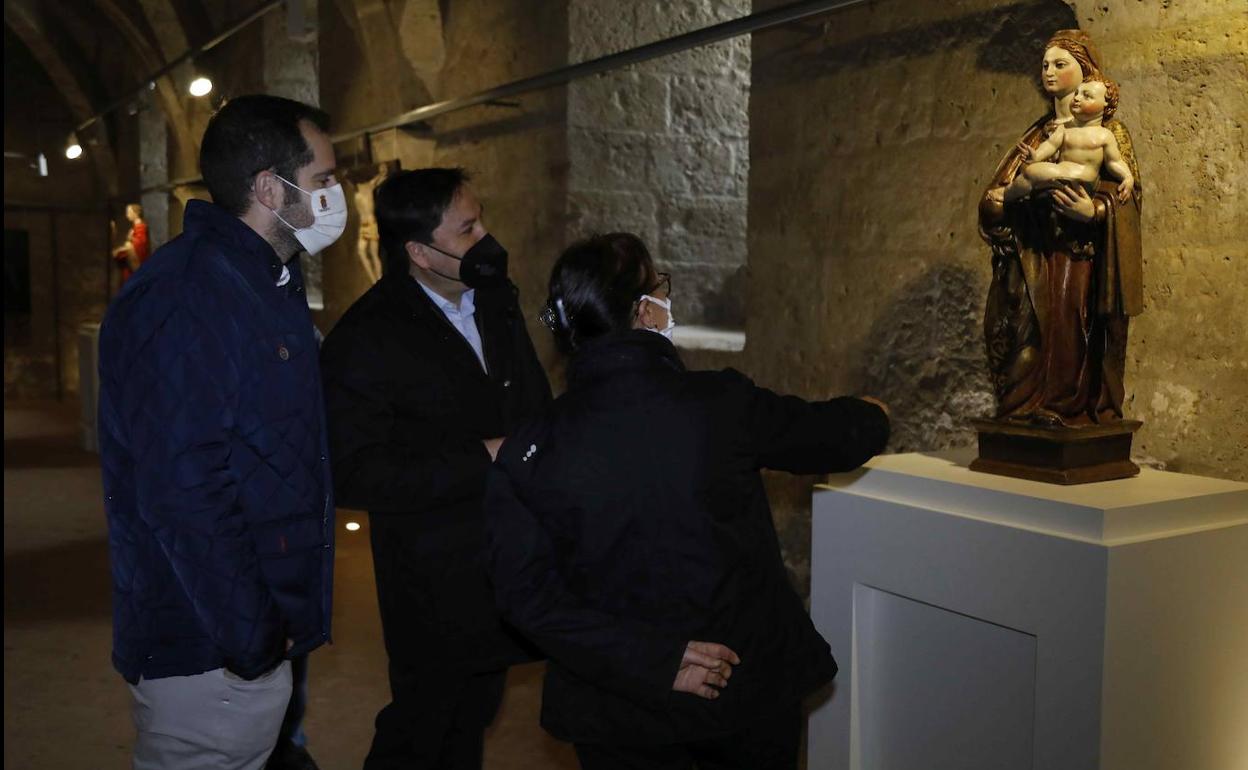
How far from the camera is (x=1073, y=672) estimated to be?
206 centimetres

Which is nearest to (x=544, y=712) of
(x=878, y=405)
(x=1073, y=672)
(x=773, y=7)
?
(x=878, y=405)

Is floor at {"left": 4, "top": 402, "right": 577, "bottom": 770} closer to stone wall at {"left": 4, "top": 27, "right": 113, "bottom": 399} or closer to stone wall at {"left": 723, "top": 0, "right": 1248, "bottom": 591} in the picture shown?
stone wall at {"left": 723, "top": 0, "right": 1248, "bottom": 591}

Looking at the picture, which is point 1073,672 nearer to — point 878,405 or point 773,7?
point 878,405

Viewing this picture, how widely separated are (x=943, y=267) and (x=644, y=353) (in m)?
1.92

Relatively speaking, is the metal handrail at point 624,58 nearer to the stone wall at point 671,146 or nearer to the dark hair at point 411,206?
the stone wall at point 671,146

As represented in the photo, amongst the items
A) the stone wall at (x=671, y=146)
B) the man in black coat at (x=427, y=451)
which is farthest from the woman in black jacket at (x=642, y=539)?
the stone wall at (x=671, y=146)

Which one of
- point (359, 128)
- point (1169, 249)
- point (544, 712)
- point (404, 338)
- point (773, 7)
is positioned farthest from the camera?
point (359, 128)

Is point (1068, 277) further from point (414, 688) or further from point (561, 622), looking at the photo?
point (414, 688)

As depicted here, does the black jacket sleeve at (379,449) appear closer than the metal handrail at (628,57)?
Yes

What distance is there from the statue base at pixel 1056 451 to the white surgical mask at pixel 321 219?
1.31 metres

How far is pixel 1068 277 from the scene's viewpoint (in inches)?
90.7

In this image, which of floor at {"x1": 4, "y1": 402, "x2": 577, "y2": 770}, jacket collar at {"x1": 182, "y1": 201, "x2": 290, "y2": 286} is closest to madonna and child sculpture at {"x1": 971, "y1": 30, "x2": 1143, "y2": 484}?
jacket collar at {"x1": 182, "y1": 201, "x2": 290, "y2": 286}

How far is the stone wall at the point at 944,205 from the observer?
274 cm

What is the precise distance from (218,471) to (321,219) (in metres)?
0.51
